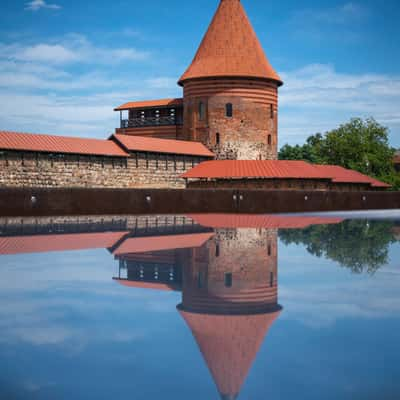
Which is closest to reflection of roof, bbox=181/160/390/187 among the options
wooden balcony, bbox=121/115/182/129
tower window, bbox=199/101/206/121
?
tower window, bbox=199/101/206/121

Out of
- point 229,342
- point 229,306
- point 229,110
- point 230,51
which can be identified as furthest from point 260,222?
point 230,51

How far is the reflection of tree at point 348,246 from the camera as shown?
810cm

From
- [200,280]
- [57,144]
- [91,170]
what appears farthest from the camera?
[91,170]

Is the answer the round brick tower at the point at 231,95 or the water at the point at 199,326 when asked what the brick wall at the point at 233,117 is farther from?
the water at the point at 199,326

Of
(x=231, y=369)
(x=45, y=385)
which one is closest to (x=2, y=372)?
(x=45, y=385)

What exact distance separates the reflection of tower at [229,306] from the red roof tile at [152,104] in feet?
118

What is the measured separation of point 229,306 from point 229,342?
110 cm

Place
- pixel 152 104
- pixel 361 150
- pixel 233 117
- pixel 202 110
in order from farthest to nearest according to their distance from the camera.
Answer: pixel 361 150 < pixel 152 104 < pixel 202 110 < pixel 233 117

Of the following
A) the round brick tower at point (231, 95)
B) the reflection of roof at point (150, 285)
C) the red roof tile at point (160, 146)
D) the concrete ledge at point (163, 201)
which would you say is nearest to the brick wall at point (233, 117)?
the round brick tower at point (231, 95)

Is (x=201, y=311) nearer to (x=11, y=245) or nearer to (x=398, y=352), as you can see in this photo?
(x=398, y=352)

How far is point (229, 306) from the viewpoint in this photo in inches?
196

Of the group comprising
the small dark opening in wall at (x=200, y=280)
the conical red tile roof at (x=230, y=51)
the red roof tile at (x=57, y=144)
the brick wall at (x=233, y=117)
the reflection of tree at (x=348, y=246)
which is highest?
the conical red tile roof at (x=230, y=51)

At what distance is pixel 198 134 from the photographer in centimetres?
4125

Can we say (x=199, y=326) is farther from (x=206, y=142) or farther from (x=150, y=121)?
(x=150, y=121)
